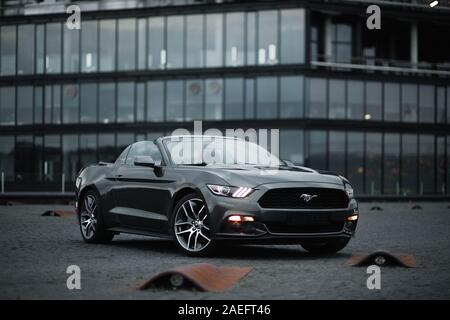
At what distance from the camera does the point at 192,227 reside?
10.2m

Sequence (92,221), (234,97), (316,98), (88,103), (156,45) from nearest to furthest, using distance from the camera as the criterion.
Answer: (92,221)
(316,98)
(234,97)
(156,45)
(88,103)

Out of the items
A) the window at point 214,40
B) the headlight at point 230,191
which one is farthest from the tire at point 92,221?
the window at point 214,40

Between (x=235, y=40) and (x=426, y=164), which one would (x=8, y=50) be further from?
(x=426, y=164)

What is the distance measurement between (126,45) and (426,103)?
17.6 m

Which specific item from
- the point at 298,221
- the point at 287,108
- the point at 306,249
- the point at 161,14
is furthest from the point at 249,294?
the point at 161,14

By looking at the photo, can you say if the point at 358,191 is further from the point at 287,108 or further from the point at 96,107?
the point at 96,107

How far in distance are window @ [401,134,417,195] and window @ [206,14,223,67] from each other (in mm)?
11552

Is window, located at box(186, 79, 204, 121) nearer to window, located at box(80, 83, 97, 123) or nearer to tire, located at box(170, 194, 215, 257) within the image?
window, located at box(80, 83, 97, 123)

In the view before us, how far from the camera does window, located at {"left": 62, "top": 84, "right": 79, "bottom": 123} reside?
159 feet

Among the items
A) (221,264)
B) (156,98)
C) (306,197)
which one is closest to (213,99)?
(156,98)

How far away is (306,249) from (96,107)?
38.3 meters

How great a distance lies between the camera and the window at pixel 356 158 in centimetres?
4659

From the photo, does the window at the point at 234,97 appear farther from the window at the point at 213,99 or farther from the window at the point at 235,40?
the window at the point at 235,40

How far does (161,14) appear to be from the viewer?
1865 inches
